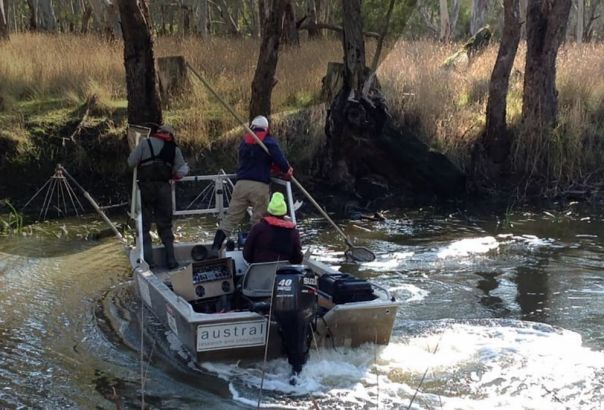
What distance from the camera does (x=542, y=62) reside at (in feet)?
51.0

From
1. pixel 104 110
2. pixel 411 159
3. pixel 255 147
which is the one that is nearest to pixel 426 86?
pixel 411 159

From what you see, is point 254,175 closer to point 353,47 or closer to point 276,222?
point 276,222

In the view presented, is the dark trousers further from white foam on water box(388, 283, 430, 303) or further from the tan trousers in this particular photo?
white foam on water box(388, 283, 430, 303)

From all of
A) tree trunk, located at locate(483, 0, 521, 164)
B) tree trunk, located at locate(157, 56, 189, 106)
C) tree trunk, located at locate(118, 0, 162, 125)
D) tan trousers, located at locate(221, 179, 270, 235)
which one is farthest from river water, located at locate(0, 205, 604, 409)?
tree trunk, located at locate(157, 56, 189, 106)

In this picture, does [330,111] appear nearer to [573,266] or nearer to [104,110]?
[104,110]

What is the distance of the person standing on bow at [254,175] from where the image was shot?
31.0 feet

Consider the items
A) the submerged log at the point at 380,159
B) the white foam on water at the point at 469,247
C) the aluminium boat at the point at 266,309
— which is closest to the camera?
the aluminium boat at the point at 266,309

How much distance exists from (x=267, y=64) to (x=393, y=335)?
8.56m

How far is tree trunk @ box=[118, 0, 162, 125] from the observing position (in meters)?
13.1

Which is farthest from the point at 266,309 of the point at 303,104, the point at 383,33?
the point at 303,104

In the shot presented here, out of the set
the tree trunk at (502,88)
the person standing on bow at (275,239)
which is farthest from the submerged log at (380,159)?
the person standing on bow at (275,239)

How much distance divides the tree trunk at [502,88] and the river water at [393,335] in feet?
9.78

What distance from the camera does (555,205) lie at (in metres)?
14.9

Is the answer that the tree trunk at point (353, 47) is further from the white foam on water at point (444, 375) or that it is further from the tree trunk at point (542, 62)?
the white foam on water at point (444, 375)
